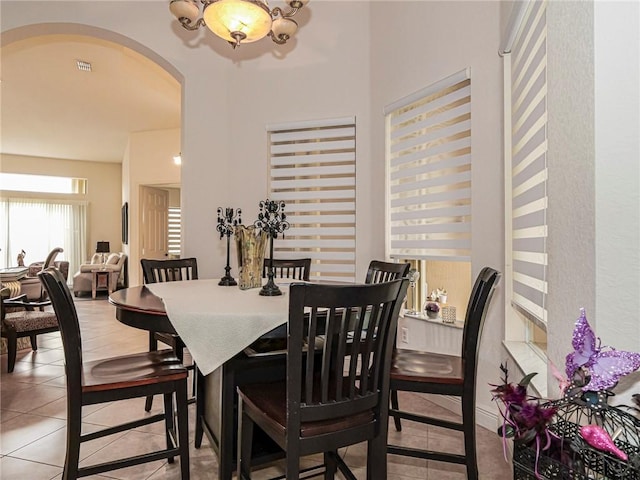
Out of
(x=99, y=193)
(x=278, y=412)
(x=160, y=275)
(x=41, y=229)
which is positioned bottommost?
(x=278, y=412)

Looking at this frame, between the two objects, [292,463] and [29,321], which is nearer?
[292,463]

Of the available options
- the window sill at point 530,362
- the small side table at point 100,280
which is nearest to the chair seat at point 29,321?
the window sill at point 530,362

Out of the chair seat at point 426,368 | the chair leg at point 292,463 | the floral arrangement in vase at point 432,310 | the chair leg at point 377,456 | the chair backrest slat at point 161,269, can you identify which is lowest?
the chair leg at point 377,456

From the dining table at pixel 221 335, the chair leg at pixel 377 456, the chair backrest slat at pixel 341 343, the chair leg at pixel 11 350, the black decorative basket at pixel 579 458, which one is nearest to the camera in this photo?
the black decorative basket at pixel 579 458

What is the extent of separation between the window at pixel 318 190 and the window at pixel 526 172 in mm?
1503

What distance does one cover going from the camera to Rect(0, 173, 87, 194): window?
32.7 ft

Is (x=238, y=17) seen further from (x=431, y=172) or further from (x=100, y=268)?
(x=100, y=268)

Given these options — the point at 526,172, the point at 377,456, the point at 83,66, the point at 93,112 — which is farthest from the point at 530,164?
the point at 93,112

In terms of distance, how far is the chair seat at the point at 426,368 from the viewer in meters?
1.79

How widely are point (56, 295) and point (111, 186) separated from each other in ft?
34.7

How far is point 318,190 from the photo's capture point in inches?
148

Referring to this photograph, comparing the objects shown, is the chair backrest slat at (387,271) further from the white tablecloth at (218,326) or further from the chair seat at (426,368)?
the white tablecloth at (218,326)

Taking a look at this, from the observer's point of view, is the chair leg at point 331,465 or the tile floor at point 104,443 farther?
the tile floor at point 104,443

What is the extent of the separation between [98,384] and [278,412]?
2.60 ft
